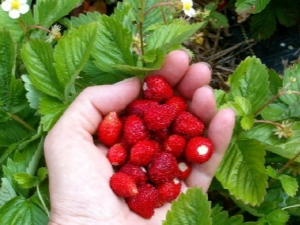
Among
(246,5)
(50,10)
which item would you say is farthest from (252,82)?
(50,10)

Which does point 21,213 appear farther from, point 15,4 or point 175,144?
point 15,4

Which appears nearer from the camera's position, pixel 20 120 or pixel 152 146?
pixel 152 146

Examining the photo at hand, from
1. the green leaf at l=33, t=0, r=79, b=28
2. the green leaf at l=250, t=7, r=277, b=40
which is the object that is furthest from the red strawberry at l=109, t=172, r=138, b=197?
the green leaf at l=250, t=7, r=277, b=40

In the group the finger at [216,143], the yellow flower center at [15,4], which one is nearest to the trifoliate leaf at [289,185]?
the finger at [216,143]

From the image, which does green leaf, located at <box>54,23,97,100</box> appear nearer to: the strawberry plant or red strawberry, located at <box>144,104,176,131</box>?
the strawberry plant

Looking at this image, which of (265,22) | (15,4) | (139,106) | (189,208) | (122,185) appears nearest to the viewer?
(189,208)

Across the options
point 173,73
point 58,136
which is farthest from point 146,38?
point 58,136
